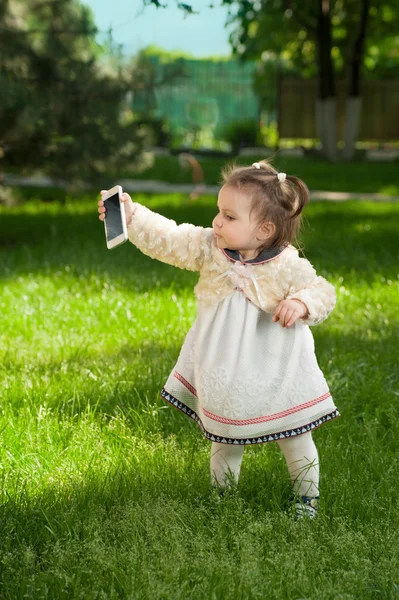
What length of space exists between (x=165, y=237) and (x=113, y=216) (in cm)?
17

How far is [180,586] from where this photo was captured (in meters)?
2.14

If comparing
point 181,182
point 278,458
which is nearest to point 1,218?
point 181,182

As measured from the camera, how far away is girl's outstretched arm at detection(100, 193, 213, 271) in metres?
2.60

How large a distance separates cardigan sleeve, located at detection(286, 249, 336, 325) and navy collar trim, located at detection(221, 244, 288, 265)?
0.05 m

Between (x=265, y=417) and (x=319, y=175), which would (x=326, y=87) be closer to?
(x=319, y=175)

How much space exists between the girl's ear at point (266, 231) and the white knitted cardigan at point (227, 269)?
68 millimetres

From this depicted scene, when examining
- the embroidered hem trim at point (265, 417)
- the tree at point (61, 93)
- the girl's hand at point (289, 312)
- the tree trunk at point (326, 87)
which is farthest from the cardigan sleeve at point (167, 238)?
the tree trunk at point (326, 87)

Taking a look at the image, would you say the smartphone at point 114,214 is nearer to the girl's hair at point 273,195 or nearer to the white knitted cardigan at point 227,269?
the white knitted cardigan at point 227,269

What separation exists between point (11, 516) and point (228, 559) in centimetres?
A: 62

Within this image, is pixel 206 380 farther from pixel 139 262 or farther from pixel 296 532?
pixel 139 262

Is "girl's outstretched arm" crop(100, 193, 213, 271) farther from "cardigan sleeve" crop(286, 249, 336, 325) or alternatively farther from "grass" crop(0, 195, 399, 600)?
"grass" crop(0, 195, 399, 600)

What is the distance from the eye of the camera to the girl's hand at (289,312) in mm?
2400

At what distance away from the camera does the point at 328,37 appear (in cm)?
1703

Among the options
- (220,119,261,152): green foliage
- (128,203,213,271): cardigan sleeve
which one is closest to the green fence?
(220,119,261,152): green foliage
